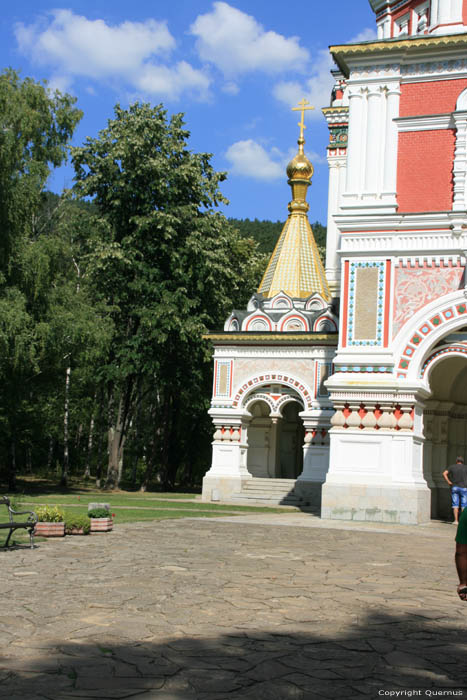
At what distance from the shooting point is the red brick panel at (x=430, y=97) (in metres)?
18.1

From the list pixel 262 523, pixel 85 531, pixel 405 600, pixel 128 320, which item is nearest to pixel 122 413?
pixel 128 320

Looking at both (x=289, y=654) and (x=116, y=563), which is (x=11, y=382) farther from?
(x=289, y=654)

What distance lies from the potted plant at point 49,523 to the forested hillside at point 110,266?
9.47m

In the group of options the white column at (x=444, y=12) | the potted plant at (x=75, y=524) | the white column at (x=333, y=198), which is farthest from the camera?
the white column at (x=333, y=198)

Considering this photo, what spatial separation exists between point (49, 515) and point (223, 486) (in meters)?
13.9

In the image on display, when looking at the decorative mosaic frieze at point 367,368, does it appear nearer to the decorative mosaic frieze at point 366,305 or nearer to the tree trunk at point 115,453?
the decorative mosaic frieze at point 366,305

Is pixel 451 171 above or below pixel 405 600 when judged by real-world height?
above

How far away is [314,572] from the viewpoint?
920 cm

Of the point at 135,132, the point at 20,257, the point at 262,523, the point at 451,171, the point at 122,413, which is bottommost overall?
the point at 262,523

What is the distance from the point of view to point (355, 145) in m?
18.6

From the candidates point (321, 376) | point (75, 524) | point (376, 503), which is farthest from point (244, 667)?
point (321, 376)

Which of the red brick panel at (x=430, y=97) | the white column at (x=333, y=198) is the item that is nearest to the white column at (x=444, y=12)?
the red brick panel at (x=430, y=97)

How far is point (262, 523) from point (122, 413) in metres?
16.3

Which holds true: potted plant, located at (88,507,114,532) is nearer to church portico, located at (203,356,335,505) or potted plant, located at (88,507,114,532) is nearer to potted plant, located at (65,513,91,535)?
potted plant, located at (65,513,91,535)
